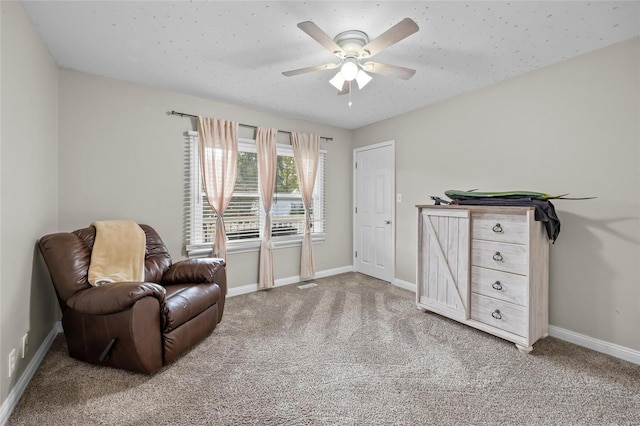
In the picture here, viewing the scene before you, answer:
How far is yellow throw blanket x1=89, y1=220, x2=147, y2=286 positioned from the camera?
2252mm

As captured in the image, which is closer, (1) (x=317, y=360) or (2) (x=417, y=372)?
(2) (x=417, y=372)

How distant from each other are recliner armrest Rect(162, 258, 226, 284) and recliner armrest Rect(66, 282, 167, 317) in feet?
1.92

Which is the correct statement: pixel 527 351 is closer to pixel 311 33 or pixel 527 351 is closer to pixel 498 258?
pixel 498 258

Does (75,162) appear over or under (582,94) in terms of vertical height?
under

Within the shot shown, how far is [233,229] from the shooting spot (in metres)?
3.68

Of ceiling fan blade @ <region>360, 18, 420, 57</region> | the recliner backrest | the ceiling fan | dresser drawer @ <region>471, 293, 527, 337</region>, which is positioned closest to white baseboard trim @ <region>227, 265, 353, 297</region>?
the recliner backrest

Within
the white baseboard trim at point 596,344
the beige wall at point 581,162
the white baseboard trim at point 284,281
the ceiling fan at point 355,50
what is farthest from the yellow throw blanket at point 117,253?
the white baseboard trim at point 596,344

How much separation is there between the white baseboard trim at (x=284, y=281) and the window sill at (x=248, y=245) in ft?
1.49

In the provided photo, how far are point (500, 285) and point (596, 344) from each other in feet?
2.75

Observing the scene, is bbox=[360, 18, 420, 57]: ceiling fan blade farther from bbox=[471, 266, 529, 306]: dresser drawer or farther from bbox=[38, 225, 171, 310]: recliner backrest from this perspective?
bbox=[38, 225, 171, 310]: recliner backrest

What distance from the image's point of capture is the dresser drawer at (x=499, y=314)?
90.1 inches

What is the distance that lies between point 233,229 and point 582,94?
12.1 ft

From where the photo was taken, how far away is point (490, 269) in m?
2.51

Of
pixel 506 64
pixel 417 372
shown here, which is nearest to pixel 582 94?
pixel 506 64
